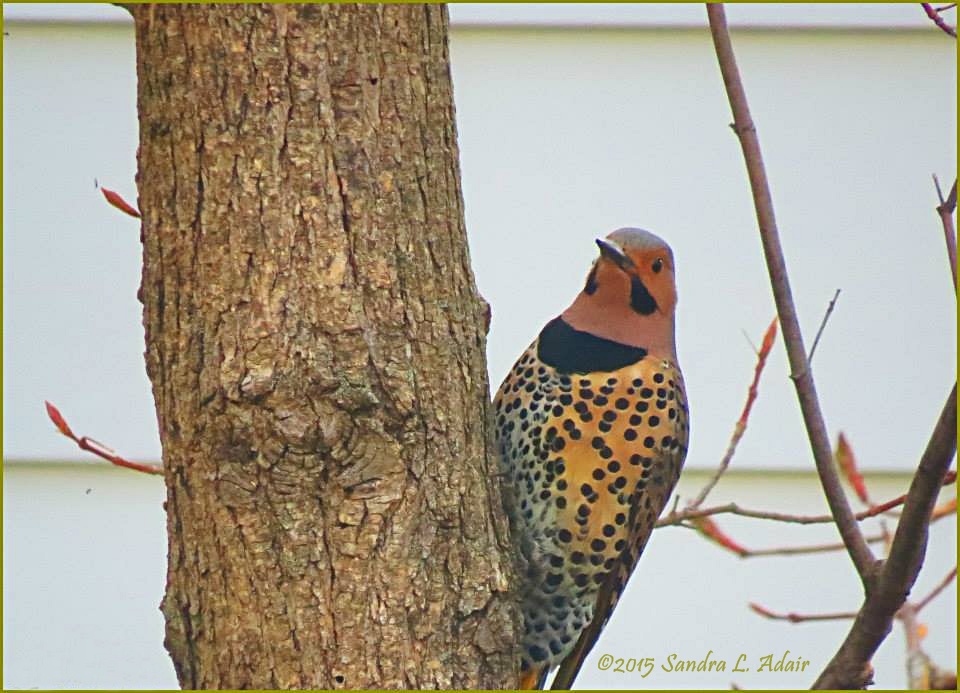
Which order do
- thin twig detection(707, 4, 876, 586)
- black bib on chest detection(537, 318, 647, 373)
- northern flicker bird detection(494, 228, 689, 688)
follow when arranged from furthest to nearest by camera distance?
black bib on chest detection(537, 318, 647, 373) → northern flicker bird detection(494, 228, 689, 688) → thin twig detection(707, 4, 876, 586)

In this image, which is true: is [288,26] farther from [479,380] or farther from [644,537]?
[644,537]

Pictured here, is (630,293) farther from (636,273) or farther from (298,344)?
(298,344)

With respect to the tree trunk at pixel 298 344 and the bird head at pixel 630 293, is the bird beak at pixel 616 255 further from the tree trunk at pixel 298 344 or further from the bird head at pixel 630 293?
the tree trunk at pixel 298 344

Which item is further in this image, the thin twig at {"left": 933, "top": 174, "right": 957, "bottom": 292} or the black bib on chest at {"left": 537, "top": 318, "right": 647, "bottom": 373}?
the black bib on chest at {"left": 537, "top": 318, "right": 647, "bottom": 373}

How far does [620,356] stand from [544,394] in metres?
0.19

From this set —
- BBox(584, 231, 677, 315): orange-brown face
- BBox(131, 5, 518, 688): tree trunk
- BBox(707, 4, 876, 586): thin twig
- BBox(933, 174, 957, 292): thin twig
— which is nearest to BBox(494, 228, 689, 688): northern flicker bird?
BBox(584, 231, 677, 315): orange-brown face

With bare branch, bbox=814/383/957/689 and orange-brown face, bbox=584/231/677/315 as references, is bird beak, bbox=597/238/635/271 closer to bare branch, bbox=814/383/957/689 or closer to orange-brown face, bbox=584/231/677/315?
orange-brown face, bbox=584/231/677/315

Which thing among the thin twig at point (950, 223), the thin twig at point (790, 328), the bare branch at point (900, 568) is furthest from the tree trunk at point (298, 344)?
the thin twig at point (950, 223)

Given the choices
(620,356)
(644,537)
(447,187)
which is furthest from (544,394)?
(447,187)

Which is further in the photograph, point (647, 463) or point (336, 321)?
point (647, 463)

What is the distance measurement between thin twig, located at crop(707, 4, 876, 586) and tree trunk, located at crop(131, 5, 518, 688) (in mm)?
418

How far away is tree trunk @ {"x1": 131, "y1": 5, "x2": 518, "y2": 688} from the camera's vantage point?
172 centimetres

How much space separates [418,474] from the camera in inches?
70.5

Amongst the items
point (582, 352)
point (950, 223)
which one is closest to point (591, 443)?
point (582, 352)
